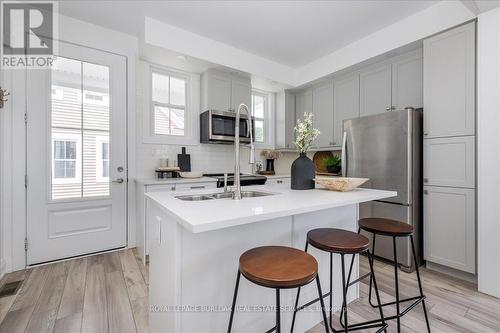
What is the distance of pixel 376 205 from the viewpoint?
2.67 meters

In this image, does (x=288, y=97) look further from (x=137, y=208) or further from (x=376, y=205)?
(x=137, y=208)

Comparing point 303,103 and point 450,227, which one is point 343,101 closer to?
point 303,103

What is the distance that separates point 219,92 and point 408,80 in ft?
8.05

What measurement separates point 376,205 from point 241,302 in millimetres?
2074

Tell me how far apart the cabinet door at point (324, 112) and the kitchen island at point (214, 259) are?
2.34m

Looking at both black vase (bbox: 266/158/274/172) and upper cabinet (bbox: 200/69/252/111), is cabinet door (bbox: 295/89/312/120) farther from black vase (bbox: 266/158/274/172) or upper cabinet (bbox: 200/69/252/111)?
upper cabinet (bbox: 200/69/252/111)

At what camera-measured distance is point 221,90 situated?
3439mm

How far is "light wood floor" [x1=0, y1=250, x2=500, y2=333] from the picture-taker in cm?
156

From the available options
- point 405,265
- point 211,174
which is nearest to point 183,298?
point 405,265

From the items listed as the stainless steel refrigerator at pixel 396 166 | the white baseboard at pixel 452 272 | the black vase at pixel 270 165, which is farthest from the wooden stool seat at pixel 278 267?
the black vase at pixel 270 165

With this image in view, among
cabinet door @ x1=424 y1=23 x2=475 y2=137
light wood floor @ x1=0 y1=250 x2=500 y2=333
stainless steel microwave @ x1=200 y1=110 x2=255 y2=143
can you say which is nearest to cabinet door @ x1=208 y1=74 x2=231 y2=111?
stainless steel microwave @ x1=200 y1=110 x2=255 y2=143

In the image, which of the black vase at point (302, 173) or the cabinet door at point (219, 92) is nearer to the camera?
the black vase at point (302, 173)

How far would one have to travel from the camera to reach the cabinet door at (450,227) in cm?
211

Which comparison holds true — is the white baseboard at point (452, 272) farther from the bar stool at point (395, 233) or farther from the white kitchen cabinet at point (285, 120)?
the white kitchen cabinet at point (285, 120)
